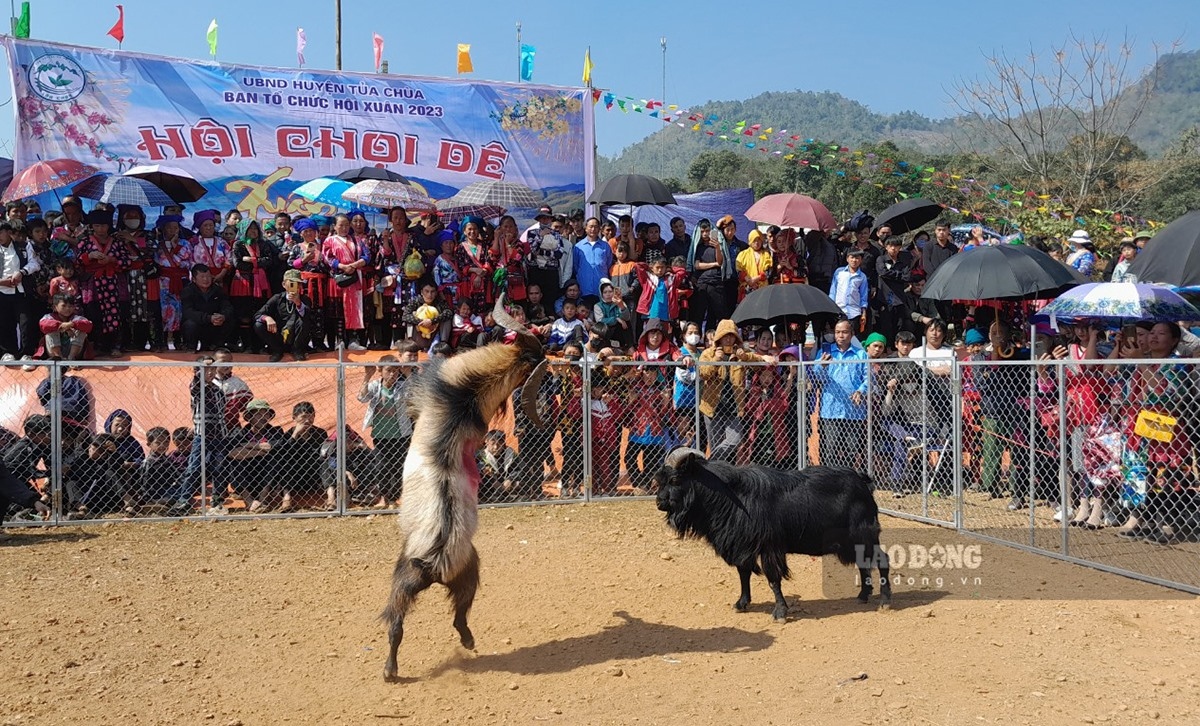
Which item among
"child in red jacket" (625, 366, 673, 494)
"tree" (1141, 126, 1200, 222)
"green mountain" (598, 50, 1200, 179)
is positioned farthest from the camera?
"green mountain" (598, 50, 1200, 179)

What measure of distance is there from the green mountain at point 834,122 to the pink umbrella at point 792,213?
10742cm

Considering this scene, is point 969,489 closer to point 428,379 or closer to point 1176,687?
point 1176,687

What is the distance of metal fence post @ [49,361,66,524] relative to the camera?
29.7ft

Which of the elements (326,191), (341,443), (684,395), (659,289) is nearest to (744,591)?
(684,395)

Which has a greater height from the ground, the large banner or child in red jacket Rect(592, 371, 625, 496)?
the large banner

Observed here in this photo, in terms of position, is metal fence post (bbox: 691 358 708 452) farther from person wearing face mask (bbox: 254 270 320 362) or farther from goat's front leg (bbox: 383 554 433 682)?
person wearing face mask (bbox: 254 270 320 362)

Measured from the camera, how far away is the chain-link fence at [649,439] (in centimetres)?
749

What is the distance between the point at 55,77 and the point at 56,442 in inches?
277

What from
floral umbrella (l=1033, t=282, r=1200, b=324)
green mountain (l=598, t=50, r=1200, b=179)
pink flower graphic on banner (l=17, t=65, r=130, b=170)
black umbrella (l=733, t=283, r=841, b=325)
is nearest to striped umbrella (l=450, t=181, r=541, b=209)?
black umbrella (l=733, t=283, r=841, b=325)

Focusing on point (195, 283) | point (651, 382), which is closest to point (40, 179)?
point (195, 283)

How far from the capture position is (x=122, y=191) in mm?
12211

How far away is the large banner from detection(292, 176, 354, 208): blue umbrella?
158cm

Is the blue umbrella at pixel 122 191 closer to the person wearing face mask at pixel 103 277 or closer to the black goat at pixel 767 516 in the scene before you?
the person wearing face mask at pixel 103 277

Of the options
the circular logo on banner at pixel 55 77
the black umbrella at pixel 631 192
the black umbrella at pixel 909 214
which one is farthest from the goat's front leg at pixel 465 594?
the circular logo on banner at pixel 55 77
